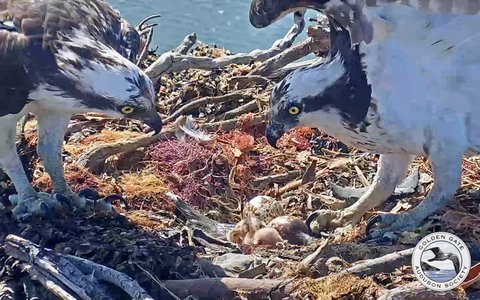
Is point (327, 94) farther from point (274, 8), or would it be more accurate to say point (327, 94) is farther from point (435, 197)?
point (435, 197)

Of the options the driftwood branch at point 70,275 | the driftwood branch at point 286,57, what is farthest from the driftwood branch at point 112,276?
the driftwood branch at point 286,57

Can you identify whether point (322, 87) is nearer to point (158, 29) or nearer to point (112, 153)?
point (112, 153)

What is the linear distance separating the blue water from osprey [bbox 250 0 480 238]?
9.24 feet

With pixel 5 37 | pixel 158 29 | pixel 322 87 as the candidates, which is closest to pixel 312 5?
pixel 322 87

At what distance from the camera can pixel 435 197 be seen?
3.87 m

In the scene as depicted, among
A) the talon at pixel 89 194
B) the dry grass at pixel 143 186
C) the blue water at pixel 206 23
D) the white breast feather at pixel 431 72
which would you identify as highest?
the white breast feather at pixel 431 72

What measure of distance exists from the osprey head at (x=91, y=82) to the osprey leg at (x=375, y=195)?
1.03 m

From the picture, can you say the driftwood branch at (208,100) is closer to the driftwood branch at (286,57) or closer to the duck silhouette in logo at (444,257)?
the driftwood branch at (286,57)

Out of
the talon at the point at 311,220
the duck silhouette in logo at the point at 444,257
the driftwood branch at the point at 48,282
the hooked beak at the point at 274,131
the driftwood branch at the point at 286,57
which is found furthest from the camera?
the driftwood branch at the point at 286,57

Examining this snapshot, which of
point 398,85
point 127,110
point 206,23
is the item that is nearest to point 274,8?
point 398,85

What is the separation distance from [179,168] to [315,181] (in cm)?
74

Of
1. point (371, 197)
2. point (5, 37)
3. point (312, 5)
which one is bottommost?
point (371, 197)

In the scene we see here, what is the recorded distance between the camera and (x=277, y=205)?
4.37 metres

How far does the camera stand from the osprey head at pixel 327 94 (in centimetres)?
381
